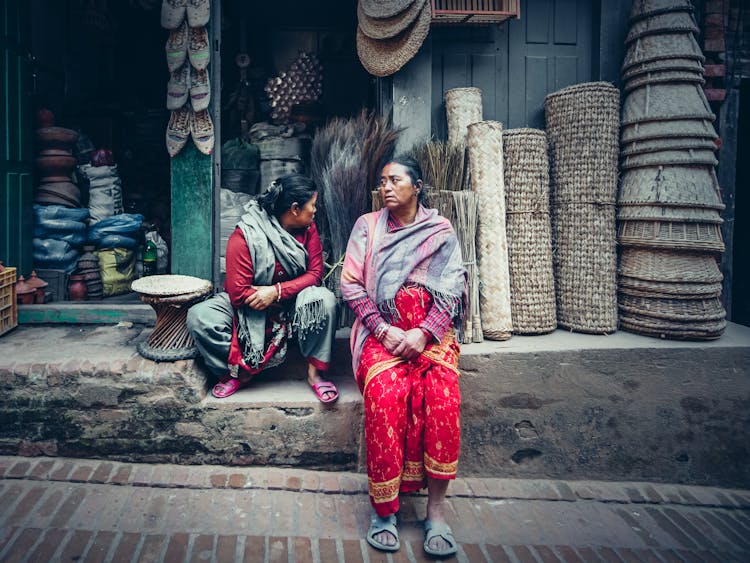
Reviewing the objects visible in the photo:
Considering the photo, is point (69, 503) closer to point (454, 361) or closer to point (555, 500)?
point (454, 361)

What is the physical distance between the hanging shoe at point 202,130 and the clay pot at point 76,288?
1.75 meters

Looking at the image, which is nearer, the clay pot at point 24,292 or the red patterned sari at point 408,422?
the red patterned sari at point 408,422

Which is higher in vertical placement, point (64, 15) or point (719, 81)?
point (64, 15)

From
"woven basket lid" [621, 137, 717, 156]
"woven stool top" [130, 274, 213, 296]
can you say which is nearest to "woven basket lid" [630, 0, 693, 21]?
"woven basket lid" [621, 137, 717, 156]

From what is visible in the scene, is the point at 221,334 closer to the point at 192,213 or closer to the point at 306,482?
the point at 306,482

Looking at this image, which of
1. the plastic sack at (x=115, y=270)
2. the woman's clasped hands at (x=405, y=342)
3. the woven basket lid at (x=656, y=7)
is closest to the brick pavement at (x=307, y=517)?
the woman's clasped hands at (x=405, y=342)

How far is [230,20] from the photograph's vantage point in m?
6.38

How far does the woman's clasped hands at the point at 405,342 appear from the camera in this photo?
114 inches

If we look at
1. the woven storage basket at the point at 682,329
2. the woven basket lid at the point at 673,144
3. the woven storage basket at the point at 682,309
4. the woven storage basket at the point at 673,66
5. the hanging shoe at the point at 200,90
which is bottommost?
the woven storage basket at the point at 682,329

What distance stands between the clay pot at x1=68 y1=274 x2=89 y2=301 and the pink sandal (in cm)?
218

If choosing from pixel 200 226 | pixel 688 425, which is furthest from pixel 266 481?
pixel 688 425

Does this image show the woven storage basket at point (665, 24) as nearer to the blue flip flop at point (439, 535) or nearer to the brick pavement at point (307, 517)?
the brick pavement at point (307, 517)

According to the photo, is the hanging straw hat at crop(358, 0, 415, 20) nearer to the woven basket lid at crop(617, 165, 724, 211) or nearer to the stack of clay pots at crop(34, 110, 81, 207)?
the woven basket lid at crop(617, 165, 724, 211)

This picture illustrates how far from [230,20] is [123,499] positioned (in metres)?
5.16
